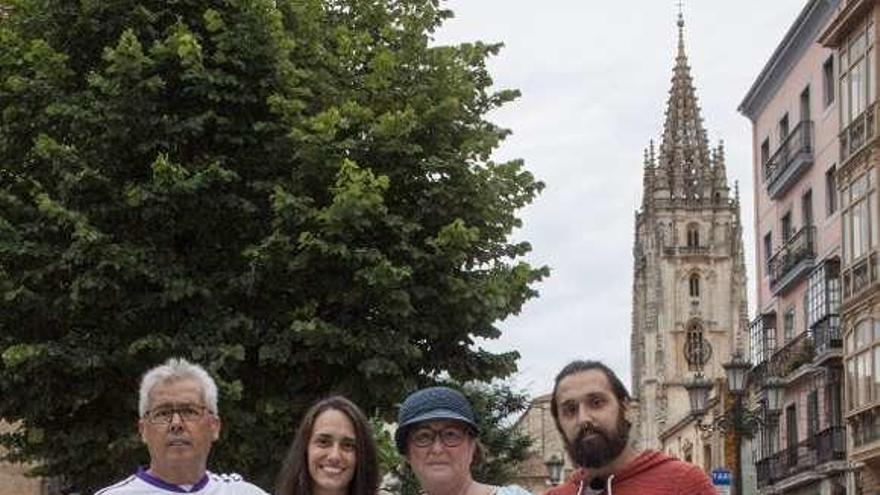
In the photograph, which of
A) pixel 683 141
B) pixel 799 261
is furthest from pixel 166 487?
pixel 683 141

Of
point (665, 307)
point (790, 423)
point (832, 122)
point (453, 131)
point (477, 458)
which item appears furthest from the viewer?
point (665, 307)

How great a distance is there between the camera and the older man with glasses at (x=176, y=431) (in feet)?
21.6

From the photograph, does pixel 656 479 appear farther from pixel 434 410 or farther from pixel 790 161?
pixel 790 161

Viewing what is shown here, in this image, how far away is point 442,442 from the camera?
21.6 ft

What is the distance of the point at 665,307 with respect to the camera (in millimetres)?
128625

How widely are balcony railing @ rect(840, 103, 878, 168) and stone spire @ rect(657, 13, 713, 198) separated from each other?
309ft

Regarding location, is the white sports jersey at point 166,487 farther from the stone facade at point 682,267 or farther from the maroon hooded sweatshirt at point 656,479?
the stone facade at point 682,267

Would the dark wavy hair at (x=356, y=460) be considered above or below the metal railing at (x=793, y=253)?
below

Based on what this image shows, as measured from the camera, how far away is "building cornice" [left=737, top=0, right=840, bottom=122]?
42719 millimetres

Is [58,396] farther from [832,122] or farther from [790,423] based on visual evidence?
[790,423]

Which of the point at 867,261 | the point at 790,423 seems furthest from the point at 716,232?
the point at 867,261

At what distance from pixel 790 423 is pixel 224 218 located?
30273 millimetres

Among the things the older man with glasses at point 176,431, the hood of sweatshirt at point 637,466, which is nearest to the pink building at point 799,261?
the hood of sweatshirt at point 637,466

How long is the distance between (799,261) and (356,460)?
125ft
